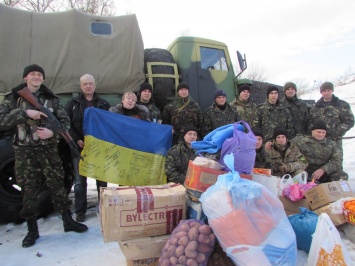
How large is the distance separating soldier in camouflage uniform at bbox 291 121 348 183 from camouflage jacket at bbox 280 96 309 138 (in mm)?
525

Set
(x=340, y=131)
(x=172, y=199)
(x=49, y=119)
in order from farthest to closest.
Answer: (x=340, y=131) → (x=49, y=119) → (x=172, y=199)

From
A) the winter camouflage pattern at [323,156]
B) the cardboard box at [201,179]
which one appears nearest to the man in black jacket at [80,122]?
the cardboard box at [201,179]

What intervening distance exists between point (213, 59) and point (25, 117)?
322 centimetres

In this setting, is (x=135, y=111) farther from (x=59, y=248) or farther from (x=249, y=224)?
(x=249, y=224)

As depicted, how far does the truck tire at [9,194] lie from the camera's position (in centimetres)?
338

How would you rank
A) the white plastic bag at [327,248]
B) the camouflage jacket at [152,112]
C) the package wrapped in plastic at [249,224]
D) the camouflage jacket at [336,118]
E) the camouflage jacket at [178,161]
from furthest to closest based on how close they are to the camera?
1. the camouflage jacket at [336,118]
2. the camouflage jacket at [152,112]
3. the camouflage jacket at [178,161]
4. the white plastic bag at [327,248]
5. the package wrapped in plastic at [249,224]

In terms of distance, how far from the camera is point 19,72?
366 centimetres

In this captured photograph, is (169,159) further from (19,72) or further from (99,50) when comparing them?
(19,72)

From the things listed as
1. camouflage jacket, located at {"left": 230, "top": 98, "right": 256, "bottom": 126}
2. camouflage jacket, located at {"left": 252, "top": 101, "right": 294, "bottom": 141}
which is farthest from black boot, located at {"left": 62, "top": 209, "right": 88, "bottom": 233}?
camouflage jacket, located at {"left": 252, "top": 101, "right": 294, "bottom": 141}

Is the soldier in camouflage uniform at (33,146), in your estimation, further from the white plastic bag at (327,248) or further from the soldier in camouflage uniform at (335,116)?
the soldier in camouflage uniform at (335,116)

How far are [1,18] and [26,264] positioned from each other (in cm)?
291

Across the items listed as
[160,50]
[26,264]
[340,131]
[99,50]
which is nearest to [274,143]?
[340,131]

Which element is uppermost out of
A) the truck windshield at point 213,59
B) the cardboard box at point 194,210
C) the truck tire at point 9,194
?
the truck windshield at point 213,59

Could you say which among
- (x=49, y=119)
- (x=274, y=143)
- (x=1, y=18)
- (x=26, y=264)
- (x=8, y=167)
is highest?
(x=1, y=18)
